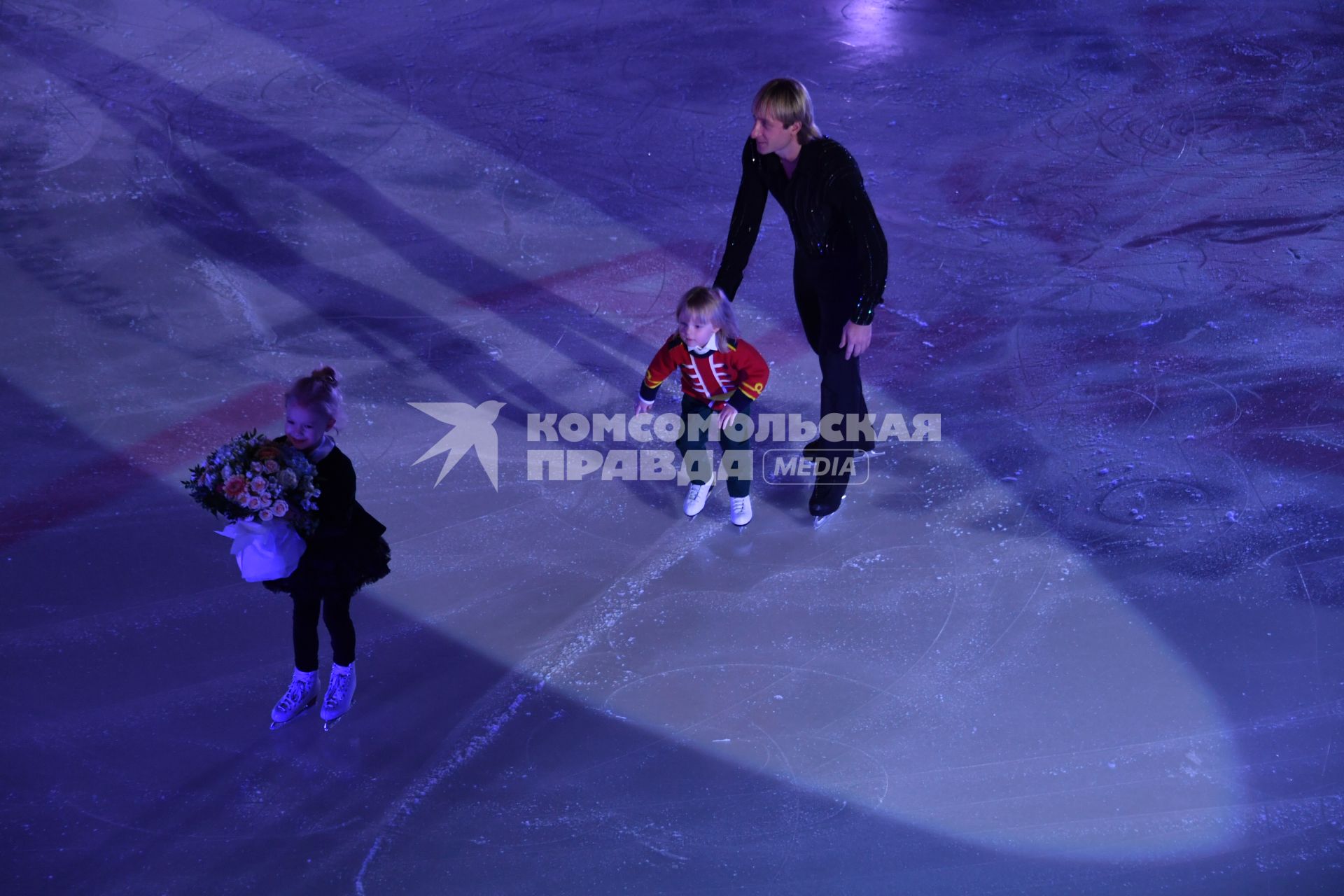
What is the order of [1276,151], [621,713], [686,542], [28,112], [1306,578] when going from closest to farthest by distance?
[621,713] → [1306,578] → [686,542] → [1276,151] → [28,112]

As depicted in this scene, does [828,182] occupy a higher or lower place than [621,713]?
higher

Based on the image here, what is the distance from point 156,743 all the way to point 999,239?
4.88 metres

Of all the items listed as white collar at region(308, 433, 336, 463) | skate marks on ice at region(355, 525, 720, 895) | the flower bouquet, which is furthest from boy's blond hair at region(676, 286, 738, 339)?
the flower bouquet

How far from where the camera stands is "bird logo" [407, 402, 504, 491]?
15.8 ft

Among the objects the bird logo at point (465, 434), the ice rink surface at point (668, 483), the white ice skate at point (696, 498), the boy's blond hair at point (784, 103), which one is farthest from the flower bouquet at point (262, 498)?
the boy's blond hair at point (784, 103)

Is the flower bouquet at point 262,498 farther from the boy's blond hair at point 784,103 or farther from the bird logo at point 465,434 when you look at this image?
the boy's blond hair at point 784,103

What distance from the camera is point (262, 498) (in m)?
3.05

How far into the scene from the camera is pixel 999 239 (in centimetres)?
619

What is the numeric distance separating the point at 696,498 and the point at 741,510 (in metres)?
0.20

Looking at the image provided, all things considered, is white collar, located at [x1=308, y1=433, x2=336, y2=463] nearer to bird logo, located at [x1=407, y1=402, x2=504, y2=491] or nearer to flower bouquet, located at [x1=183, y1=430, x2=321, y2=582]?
flower bouquet, located at [x1=183, y1=430, x2=321, y2=582]

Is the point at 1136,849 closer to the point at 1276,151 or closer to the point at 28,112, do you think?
the point at 1276,151

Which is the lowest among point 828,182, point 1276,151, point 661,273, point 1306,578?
point 1306,578

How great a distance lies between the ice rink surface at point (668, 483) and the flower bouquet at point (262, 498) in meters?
0.74

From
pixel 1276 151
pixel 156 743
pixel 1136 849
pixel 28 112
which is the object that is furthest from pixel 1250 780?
pixel 28 112
